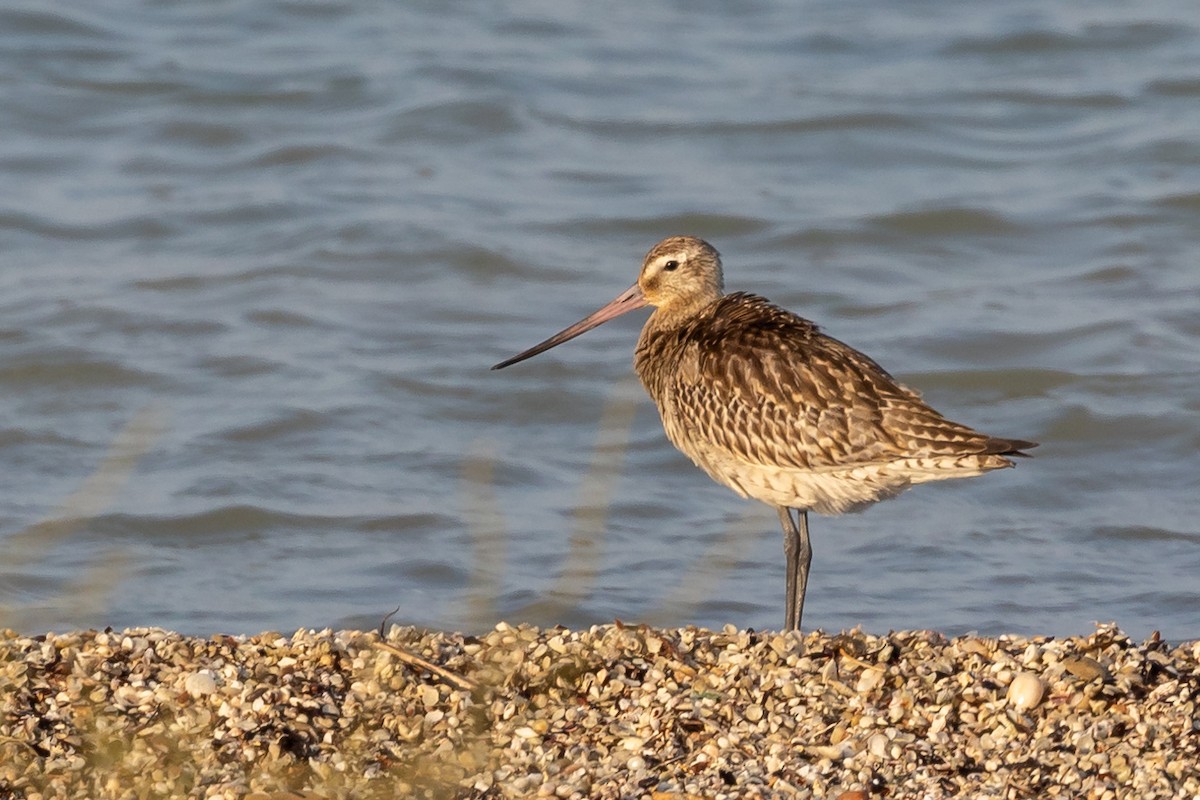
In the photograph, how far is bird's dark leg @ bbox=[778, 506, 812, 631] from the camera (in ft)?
20.7

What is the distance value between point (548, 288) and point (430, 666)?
6204mm

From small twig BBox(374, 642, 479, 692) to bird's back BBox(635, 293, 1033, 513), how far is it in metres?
1.63

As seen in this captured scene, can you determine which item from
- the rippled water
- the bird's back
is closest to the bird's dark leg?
the bird's back

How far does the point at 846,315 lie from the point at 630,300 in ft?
11.4

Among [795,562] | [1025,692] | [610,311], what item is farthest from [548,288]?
[1025,692]

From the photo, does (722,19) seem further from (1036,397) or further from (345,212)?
(1036,397)

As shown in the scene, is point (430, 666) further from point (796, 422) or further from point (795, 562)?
point (795, 562)

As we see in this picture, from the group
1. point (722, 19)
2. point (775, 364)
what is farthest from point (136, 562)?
point (722, 19)

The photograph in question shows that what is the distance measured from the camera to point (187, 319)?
10.3m

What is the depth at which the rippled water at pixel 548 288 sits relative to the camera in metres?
7.34

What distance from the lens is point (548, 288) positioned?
11.0 m

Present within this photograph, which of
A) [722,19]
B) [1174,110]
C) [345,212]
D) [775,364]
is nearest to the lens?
[775,364]

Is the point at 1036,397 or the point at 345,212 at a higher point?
the point at 345,212

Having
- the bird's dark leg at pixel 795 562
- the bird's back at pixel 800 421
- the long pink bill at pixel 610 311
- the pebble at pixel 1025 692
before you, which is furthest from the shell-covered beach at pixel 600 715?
the long pink bill at pixel 610 311
